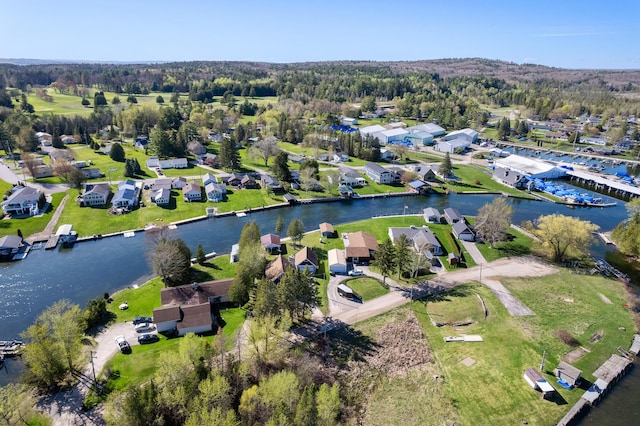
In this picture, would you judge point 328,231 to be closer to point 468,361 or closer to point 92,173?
point 468,361

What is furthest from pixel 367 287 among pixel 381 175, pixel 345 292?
pixel 381 175

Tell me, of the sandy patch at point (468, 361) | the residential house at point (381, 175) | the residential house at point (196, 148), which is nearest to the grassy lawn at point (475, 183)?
the residential house at point (381, 175)

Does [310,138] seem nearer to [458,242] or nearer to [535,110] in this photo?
[458,242]

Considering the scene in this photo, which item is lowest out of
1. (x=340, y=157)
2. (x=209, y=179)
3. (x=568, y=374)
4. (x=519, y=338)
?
(x=519, y=338)

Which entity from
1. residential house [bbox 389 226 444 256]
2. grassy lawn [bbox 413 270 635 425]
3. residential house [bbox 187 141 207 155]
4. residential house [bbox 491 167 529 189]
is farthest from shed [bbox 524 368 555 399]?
residential house [bbox 187 141 207 155]

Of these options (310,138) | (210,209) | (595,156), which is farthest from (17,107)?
(595,156)

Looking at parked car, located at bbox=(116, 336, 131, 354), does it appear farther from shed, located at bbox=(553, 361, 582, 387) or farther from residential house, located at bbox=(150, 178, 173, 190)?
residential house, located at bbox=(150, 178, 173, 190)
